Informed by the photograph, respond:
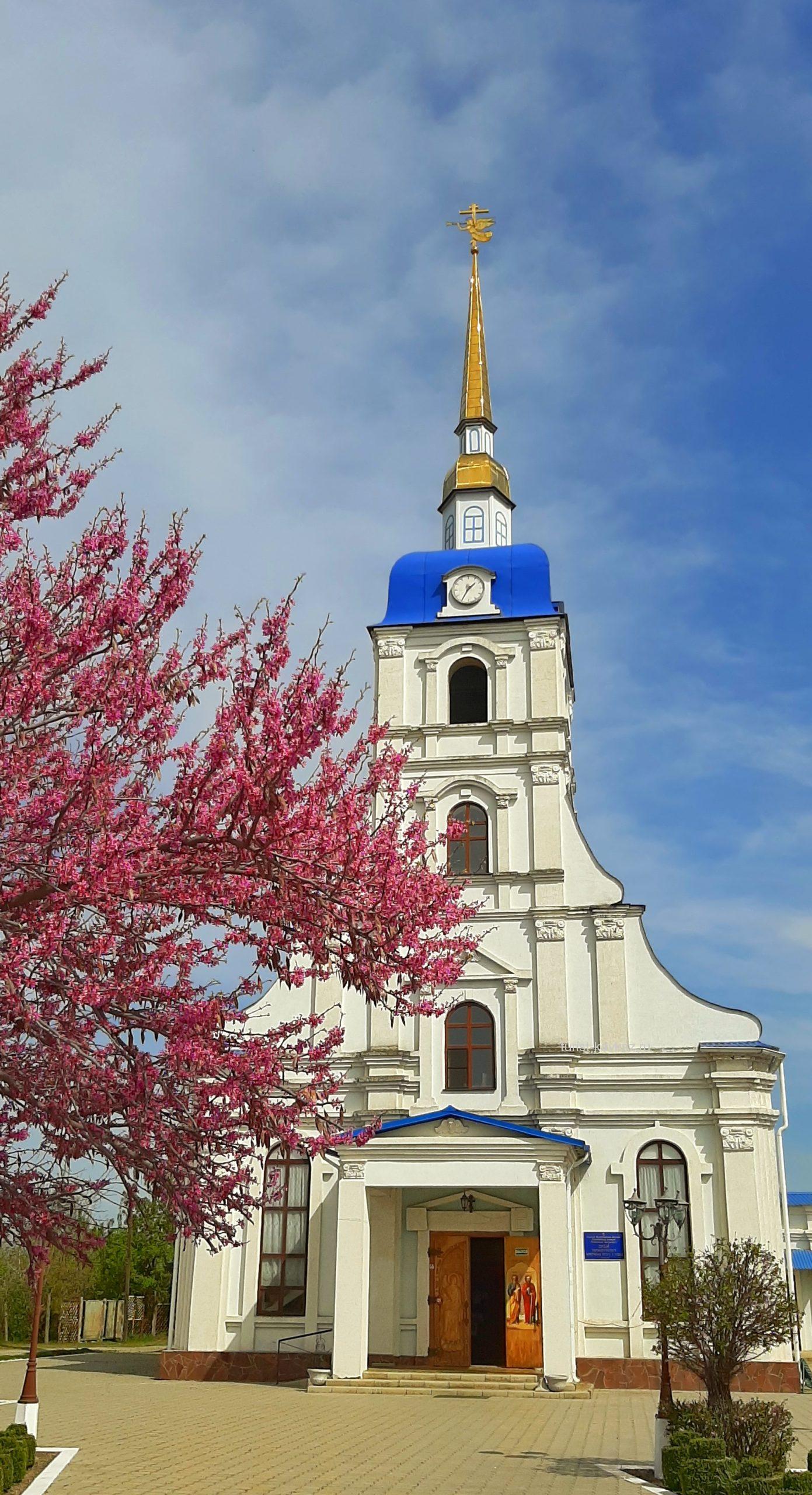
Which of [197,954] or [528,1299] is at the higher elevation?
[197,954]

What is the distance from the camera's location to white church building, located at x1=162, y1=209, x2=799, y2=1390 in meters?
22.7

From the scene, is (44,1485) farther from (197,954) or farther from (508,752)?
(508,752)

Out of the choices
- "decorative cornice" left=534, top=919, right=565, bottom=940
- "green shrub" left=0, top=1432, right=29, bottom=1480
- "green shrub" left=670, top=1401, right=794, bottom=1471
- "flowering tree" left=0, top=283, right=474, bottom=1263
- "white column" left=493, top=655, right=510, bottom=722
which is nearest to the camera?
"flowering tree" left=0, top=283, right=474, bottom=1263

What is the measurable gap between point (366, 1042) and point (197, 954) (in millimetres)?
17366

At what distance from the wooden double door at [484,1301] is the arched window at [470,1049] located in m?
2.84

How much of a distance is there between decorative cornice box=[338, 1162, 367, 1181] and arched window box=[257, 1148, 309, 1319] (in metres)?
1.02

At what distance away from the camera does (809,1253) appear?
40969 mm

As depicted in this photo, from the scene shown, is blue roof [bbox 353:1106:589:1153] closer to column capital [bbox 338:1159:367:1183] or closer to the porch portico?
the porch portico

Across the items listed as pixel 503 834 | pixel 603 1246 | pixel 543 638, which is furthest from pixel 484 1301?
pixel 543 638

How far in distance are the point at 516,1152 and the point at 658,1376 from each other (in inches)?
188

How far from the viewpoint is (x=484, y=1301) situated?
78.8ft

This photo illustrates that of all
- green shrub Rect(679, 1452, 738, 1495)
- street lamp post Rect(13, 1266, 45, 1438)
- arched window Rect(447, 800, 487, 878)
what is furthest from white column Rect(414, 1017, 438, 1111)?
green shrub Rect(679, 1452, 738, 1495)

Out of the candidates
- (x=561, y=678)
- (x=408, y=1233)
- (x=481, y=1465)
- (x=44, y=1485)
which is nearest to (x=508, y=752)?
(x=561, y=678)

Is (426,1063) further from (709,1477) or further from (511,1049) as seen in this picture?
(709,1477)
